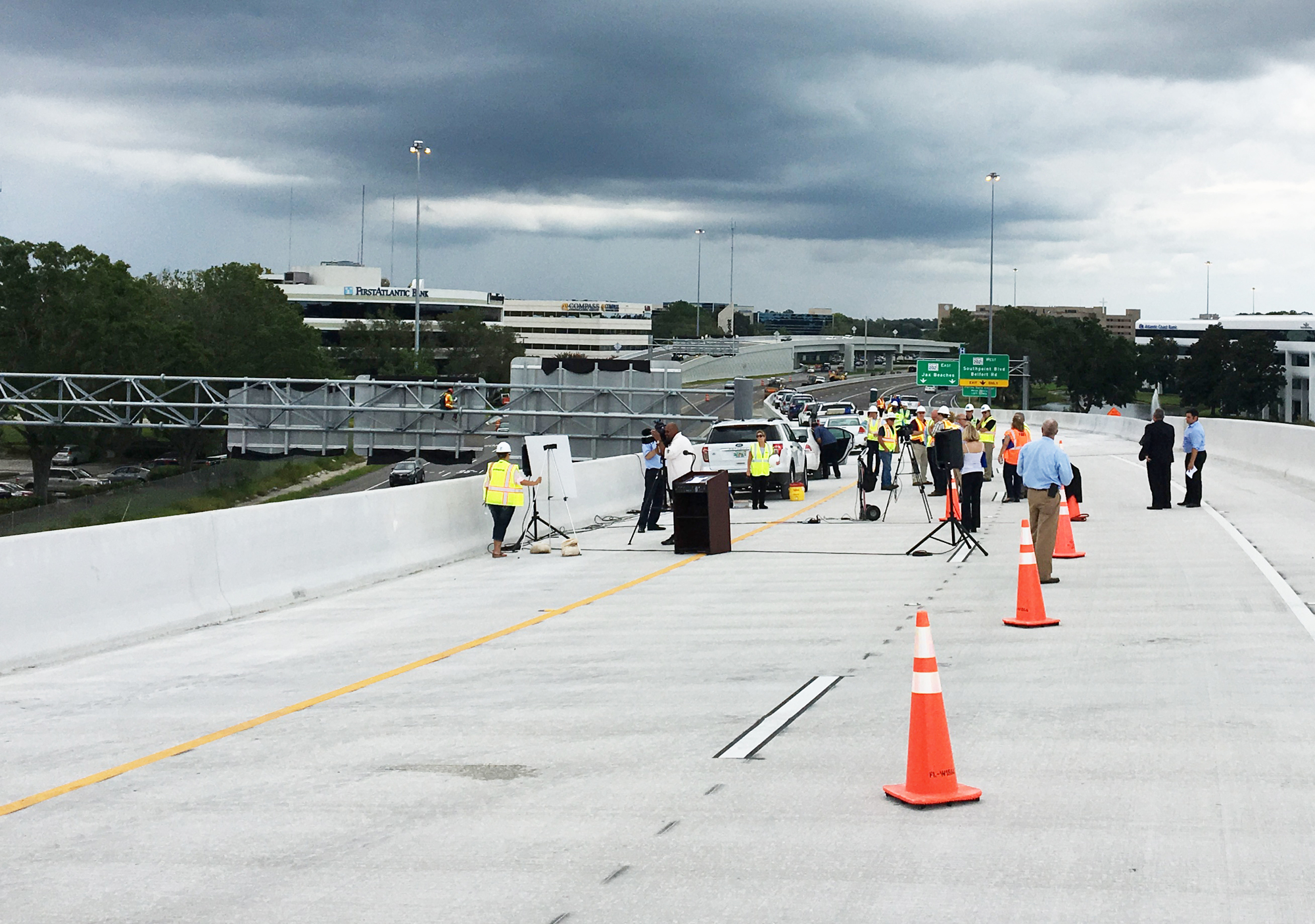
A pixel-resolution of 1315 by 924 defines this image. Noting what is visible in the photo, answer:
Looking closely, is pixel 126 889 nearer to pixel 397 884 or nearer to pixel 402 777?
pixel 397 884

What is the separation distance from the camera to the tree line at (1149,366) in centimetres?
13425

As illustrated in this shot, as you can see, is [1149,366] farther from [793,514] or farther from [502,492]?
[502,492]

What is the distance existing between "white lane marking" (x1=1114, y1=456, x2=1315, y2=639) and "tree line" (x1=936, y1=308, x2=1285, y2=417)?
118008mm

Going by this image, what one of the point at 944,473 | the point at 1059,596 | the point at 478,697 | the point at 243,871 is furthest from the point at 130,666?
the point at 944,473

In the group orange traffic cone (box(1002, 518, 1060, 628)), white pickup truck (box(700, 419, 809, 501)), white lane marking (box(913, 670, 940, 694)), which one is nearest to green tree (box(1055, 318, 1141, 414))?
white pickup truck (box(700, 419, 809, 501))

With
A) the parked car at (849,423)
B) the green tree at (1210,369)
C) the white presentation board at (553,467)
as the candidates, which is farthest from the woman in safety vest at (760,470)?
the green tree at (1210,369)

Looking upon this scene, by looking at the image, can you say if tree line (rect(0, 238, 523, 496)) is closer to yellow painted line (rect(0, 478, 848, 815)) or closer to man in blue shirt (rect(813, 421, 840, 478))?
man in blue shirt (rect(813, 421, 840, 478))

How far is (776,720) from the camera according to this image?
866cm

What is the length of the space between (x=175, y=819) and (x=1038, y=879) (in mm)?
4073

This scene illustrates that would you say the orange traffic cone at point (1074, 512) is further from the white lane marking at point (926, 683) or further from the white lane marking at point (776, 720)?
the white lane marking at point (926, 683)

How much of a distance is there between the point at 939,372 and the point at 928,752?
8538 centimetres

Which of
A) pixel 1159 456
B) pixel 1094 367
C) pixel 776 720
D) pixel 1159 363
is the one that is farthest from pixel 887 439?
pixel 1159 363

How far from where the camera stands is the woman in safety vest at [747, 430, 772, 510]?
28234 mm

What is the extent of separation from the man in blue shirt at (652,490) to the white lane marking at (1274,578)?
9.05 m
